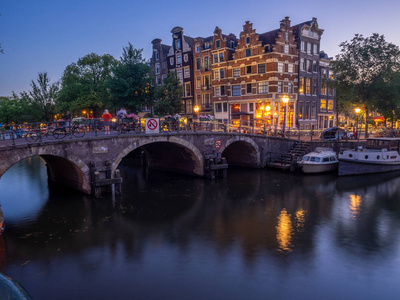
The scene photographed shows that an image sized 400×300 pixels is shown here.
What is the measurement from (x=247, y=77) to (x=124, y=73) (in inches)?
719

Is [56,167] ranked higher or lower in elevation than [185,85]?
lower

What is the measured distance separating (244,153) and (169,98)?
1485cm

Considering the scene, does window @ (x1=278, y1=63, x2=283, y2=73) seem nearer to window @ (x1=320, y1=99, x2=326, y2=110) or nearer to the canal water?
window @ (x1=320, y1=99, x2=326, y2=110)

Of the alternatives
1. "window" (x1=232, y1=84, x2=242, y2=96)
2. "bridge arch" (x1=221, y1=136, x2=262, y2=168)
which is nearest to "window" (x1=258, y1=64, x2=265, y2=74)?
"window" (x1=232, y1=84, x2=242, y2=96)

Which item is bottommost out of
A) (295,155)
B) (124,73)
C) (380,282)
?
(380,282)

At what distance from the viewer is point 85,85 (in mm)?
46094

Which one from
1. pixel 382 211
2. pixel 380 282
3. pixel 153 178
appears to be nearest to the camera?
pixel 380 282

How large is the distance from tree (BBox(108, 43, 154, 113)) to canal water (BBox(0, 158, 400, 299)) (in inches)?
620

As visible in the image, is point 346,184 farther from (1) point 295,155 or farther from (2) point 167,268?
(2) point 167,268

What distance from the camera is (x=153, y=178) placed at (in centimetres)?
2723

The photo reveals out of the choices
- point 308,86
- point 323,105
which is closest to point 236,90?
point 308,86

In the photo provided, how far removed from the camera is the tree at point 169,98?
39.4 metres

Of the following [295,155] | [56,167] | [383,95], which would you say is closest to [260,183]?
[295,155]

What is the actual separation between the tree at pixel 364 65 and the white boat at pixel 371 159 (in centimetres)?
814
